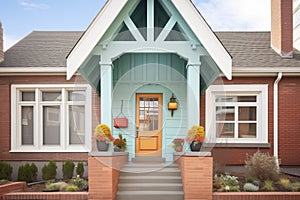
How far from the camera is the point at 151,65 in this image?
10.1 m

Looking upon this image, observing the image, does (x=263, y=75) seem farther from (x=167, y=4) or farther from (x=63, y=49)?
(x=63, y=49)

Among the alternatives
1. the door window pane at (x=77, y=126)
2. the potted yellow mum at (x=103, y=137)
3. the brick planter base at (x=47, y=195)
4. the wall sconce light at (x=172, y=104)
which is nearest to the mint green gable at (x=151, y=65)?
the wall sconce light at (x=172, y=104)

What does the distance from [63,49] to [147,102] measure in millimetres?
3591

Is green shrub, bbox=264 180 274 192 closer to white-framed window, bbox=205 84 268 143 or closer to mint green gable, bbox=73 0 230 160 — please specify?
mint green gable, bbox=73 0 230 160

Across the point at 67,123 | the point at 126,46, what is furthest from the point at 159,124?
the point at 126,46

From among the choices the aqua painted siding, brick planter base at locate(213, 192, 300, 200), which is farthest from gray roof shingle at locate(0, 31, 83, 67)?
brick planter base at locate(213, 192, 300, 200)

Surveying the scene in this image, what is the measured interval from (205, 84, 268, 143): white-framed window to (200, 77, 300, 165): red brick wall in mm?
183

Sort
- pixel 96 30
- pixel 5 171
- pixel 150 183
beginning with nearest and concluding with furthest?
1. pixel 96 30
2. pixel 150 183
3. pixel 5 171

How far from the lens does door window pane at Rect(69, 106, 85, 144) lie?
10531 millimetres

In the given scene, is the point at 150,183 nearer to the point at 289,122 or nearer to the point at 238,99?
the point at 238,99

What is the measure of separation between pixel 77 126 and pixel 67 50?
270 centimetres

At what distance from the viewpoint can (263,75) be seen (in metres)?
10.2

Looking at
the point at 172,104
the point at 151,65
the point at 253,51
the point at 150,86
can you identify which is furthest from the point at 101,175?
the point at 253,51

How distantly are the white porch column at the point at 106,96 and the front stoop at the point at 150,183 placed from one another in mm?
1406
